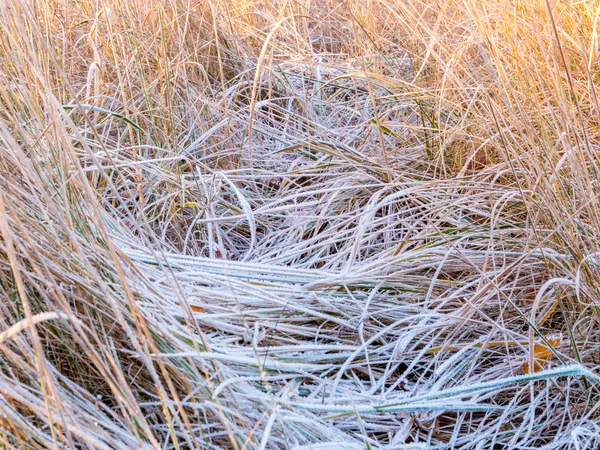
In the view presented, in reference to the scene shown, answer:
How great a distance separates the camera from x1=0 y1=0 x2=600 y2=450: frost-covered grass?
785mm

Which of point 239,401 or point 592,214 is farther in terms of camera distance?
point 592,214

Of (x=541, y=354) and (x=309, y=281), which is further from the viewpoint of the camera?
(x=309, y=281)

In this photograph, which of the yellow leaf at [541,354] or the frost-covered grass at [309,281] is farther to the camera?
the yellow leaf at [541,354]

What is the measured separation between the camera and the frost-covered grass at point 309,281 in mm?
785

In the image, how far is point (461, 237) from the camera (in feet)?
4.01

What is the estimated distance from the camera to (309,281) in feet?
4.00

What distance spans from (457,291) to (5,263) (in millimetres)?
718

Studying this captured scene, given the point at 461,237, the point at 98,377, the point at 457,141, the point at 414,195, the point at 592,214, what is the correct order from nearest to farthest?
the point at 98,377 < the point at 592,214 < the point at 461,237 < the point at 414,195 < the point at 457,141

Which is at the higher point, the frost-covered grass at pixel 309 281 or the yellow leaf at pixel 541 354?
the frost-covered grass at pixel 309 281

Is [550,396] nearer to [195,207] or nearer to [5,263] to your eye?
[5,263]

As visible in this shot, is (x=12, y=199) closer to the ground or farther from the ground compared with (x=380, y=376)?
farther from the ground

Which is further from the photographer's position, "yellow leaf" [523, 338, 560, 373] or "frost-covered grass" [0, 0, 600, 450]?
"yellow leaf" [523, 338, 560, 373]

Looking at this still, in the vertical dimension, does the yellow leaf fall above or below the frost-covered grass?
below

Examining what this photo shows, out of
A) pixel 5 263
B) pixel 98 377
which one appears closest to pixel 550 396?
pixel 98 377
